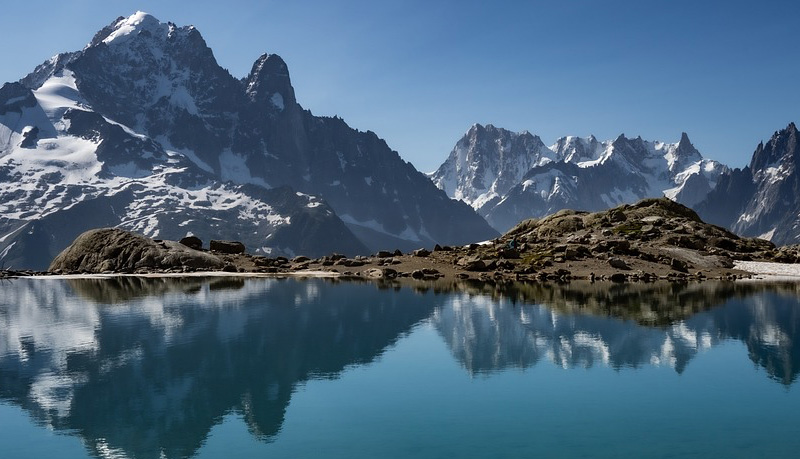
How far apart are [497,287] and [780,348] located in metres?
44.8

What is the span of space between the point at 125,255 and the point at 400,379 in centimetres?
9810

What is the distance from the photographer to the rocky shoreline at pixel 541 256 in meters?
104

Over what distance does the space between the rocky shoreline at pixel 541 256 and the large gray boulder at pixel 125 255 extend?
0.58 ft

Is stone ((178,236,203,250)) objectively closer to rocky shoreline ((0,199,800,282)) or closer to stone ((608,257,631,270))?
rocky shoreline ((0,199,800,282))

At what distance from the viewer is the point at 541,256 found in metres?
112

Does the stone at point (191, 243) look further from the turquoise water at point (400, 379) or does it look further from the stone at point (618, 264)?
the stone at point (618, 264)

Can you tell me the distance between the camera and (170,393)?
1313 inches

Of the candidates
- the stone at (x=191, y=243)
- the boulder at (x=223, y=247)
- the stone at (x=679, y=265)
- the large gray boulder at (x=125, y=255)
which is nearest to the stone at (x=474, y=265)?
the stone at (x=679, y=265)

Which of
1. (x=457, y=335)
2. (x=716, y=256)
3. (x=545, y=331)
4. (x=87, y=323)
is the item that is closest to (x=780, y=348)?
(x=545, y=331)

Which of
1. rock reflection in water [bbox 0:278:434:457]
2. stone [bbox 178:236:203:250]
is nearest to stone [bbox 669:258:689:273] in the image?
rock reflection in water [bbox 0:278:434:457]

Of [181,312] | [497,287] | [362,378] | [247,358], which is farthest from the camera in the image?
[497,287]

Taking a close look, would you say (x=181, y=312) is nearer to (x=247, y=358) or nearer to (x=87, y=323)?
(x=87, y=323)

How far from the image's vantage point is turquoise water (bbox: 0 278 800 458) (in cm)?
2647

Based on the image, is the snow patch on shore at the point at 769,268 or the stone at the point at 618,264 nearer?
the stone at the point at 618,264
